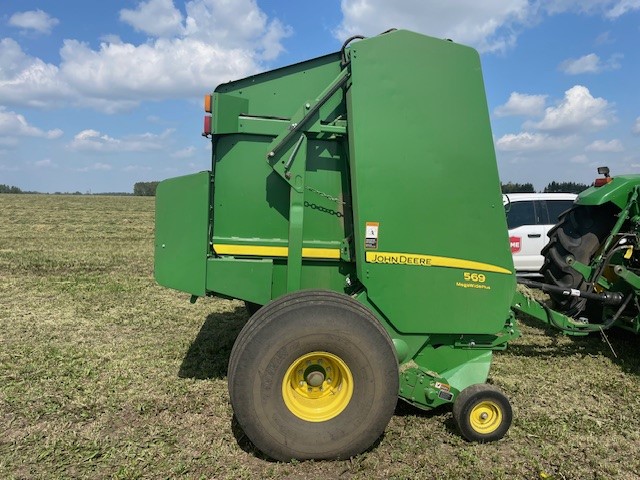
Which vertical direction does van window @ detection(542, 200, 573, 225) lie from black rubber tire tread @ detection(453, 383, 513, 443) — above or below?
above

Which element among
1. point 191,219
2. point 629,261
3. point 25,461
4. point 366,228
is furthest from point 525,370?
point 25,461

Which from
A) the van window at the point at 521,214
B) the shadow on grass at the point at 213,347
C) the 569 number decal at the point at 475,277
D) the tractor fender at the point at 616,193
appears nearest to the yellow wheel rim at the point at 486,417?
the 569 number decal at the point at 475,277

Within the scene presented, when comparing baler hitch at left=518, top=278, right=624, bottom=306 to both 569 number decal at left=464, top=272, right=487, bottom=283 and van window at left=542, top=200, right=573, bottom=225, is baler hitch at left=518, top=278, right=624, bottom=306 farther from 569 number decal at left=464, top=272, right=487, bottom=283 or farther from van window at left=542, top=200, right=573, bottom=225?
van window at left=542, top=200, right=573, bottom=225

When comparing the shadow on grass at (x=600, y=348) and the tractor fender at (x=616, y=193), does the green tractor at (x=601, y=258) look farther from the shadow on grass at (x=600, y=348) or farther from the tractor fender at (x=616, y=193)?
the shadow on grass at (x=600, y=348)

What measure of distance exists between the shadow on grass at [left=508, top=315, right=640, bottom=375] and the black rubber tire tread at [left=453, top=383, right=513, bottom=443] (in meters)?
1.91

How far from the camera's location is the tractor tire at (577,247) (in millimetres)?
4547

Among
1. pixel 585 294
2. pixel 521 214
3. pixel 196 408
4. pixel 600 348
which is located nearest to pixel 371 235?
pixel 196 408

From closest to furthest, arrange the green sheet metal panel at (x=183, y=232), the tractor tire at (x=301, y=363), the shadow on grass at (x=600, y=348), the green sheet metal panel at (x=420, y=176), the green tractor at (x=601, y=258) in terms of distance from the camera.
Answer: the tractor tire at (x=301, y=363), the green sheet metal panel at (x=420, y=176), the green sheet metal panel at (x=183, y=232), the green tractor at (x=601, y=258), the shadow on grass at (x=600, y=348)

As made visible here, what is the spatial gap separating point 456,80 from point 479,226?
3.13 ft

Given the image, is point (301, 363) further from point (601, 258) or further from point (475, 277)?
point (601, 258)

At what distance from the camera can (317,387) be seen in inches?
115

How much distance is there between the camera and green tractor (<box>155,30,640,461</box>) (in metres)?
2.77

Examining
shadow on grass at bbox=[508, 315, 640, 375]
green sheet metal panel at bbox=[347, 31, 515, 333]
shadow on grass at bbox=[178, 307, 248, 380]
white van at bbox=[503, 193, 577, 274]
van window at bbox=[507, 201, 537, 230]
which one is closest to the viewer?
green sheet metal panel at bbox=[347, 31, 515, 333]

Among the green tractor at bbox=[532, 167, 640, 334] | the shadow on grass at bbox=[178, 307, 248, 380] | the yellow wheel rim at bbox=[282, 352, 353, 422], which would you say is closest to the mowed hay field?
the shadow on grass at bbox=[178, 307, 248, 380]
